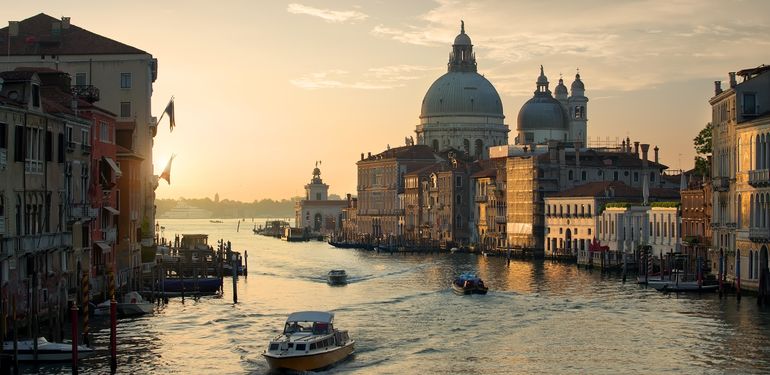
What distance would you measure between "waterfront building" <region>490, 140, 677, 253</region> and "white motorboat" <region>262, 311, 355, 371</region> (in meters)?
66.6

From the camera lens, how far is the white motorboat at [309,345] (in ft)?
123

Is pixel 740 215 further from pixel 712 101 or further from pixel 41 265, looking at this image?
pixel 41 265

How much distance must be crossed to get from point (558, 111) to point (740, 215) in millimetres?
94916

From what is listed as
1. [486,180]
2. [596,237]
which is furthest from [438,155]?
[596,237]

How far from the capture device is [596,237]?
9425 centimetres

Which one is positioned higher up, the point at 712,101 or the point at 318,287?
the point at 712,101

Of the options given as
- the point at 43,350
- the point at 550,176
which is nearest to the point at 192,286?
the point at 43,350

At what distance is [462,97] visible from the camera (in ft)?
545

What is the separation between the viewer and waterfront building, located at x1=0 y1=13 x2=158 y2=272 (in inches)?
2454

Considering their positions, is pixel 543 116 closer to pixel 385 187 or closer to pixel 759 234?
pixel 385 187

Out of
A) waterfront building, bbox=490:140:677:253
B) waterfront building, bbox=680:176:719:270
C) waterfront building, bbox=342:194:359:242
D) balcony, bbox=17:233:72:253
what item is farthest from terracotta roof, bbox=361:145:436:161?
balcony, bbox=17:233:72:253

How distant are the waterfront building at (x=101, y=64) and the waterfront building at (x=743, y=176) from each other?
24.2 m

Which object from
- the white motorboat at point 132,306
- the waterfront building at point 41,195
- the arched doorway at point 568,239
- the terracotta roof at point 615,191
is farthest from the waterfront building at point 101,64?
the arched doorway at point 568,239

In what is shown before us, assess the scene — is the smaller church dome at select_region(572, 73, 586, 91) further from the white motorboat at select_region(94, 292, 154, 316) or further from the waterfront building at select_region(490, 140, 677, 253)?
the white motorboat at select_region(94, 292, 154, 316)
